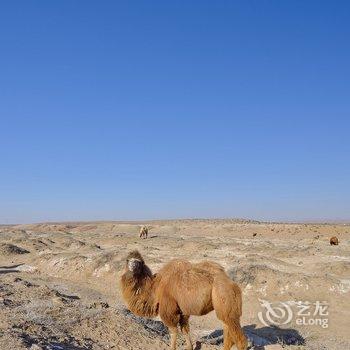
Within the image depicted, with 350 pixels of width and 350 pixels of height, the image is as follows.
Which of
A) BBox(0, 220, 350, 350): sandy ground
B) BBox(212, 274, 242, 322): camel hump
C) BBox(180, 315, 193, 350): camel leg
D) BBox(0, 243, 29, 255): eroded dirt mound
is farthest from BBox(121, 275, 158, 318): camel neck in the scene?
BBox(0, 243, 29, 255): eroded dirt mound

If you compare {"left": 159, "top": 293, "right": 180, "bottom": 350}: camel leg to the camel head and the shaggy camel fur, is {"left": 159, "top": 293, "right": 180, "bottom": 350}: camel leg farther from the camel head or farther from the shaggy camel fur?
the camel head

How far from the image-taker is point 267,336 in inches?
546

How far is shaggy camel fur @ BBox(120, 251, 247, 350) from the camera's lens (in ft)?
26.3

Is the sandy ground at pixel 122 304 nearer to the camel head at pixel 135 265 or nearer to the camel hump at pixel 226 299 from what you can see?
the camel head at pixel 135 265

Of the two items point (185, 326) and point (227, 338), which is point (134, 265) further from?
point (227, 338)

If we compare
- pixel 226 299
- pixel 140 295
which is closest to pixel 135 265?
pixel 140 295

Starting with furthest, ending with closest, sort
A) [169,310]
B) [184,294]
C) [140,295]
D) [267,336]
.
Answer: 1. [267,336]
2. [140,295]
3. [169,310]
4. [184,294]

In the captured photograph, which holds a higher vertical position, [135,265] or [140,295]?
[135,265]

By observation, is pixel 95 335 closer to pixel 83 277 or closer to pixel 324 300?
pixel 324 300

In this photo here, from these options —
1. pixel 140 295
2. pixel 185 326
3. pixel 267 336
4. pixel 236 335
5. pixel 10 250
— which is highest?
pixel 140 295

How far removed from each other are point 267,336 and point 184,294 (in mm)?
6555

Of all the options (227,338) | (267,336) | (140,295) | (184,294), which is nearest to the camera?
(227,338)

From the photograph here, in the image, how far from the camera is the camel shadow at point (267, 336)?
11.5 meters

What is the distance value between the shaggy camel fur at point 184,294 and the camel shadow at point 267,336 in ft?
8.44
